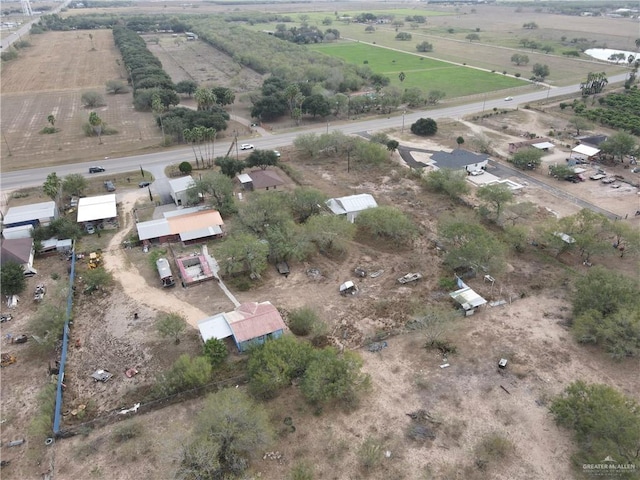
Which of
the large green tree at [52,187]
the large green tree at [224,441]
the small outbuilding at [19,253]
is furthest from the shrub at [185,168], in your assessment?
the large green tree at [224,441]

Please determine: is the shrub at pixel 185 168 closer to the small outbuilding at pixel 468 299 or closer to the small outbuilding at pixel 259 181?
the small outbuilding at pixel 259 181

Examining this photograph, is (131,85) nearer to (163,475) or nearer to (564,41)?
(163,475)

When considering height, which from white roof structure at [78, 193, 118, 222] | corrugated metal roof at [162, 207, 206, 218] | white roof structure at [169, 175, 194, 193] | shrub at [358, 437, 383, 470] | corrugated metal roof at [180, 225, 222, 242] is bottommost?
shrub at [358, 437, 383, 470]

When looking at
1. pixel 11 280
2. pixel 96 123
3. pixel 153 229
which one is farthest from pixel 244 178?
pixel 96 123

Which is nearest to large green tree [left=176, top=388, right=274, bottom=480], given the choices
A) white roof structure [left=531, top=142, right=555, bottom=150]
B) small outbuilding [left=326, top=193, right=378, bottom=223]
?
small outbuilding [left=326, top=193, right=378, bottom=223]

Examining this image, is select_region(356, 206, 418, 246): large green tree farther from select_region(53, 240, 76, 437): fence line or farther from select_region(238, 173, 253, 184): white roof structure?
select_region(53, 240, 76, 437): fence line

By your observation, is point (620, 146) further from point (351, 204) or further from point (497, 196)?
point (351, 204)
